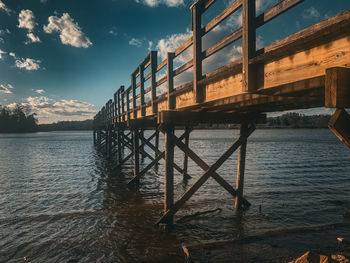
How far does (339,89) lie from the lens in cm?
180

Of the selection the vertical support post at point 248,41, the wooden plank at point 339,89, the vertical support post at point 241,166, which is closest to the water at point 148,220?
the vertical support post at point 241,166

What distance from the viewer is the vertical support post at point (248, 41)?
10.2 feet

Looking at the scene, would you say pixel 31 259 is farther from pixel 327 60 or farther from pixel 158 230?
pixel 327 60

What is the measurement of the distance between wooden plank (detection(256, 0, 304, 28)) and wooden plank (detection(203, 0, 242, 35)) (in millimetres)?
489

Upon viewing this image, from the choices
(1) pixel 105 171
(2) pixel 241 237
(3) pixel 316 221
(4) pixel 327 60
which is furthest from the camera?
(1) pixel 105 171

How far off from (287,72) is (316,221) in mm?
6287

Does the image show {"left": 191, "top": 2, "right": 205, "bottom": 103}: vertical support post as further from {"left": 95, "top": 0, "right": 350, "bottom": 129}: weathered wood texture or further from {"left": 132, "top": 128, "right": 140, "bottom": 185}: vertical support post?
{"left": 132, "top": 128, "right": 140, "bottom": 185}: vertical support post

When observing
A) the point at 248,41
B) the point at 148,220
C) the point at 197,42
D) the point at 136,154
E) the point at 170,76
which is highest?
the point at 197,42

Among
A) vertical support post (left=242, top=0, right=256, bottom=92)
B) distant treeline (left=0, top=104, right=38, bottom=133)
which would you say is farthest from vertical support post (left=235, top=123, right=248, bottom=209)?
distant treeline (left=0, top=104, right=38, bottom=133)

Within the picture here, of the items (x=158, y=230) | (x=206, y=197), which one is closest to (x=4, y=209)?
(x=158, y=230)

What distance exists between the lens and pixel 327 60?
2268mm

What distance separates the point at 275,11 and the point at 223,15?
46.8 inches

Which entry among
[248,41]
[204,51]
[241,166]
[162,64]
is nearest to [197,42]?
[204,51]

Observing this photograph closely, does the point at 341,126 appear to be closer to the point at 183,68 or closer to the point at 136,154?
the point at 183,68
